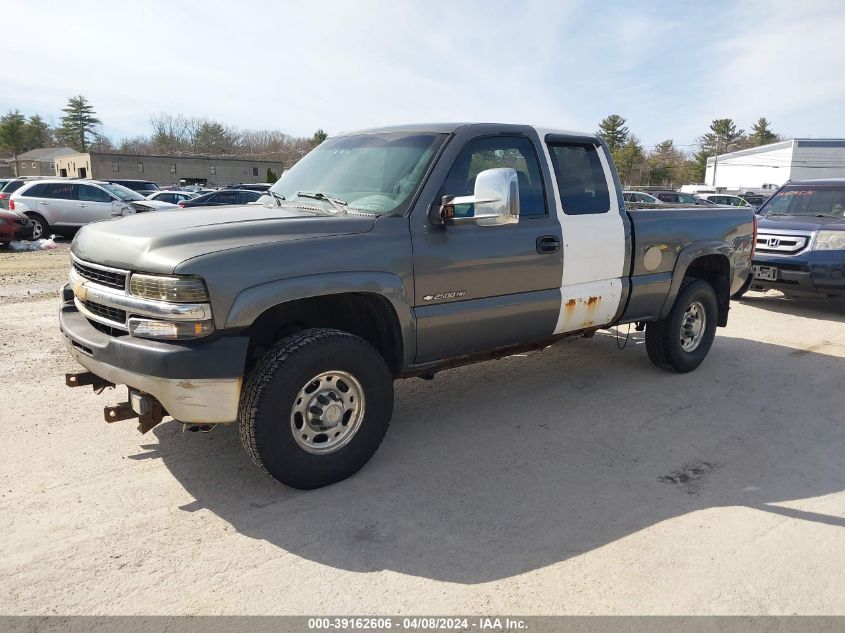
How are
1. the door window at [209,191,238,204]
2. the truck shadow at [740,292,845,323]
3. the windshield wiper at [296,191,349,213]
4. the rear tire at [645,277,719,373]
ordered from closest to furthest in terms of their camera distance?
the windshield wiper at [296,191,349,213] < the rear tire at [645,277,719,373] < the truck shadow at [740,292,845,323] < the door window at [209,191,238,204]

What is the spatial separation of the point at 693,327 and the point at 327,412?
397cm

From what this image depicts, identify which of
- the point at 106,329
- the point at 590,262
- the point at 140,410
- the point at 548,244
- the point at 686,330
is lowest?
the point at 686,330

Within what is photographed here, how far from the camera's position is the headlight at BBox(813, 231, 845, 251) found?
848 cm

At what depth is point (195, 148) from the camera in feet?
303

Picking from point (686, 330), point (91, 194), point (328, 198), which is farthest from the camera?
point (91, 194)

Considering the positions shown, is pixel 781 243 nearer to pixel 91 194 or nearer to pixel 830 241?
pixel 830 241

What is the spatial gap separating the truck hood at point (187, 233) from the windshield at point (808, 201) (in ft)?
29.4

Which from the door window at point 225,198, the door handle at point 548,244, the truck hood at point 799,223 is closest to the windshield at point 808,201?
the truck hood at point 799,223

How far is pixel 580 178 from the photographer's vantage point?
4.77 metres

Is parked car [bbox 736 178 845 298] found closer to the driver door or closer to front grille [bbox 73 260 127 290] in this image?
the driver door

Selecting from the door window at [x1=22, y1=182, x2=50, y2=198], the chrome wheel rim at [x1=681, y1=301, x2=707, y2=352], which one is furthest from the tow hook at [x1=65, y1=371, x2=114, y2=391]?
the door window at [x1=22, y1=182, x2=50, y2=198]

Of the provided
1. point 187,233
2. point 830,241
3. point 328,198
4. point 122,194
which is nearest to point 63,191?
point 122,194

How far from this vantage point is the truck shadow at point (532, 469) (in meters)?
3.09

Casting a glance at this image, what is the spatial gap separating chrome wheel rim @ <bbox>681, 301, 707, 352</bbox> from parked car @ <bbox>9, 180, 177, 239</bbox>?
13516 millimetres
